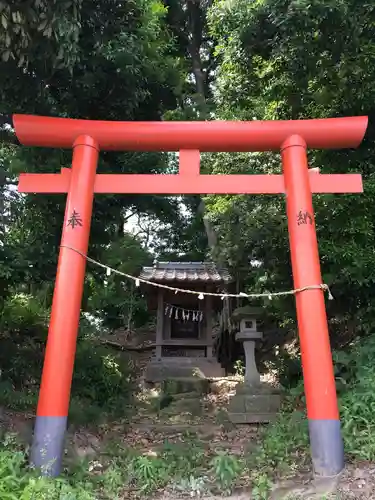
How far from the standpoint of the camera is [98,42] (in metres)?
6.55

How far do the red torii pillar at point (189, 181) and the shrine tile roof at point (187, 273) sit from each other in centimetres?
599

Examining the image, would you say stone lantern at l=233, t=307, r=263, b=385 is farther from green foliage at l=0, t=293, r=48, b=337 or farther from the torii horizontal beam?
the torii horizontal beam

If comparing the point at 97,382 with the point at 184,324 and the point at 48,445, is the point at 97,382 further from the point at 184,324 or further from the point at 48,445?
the point at 48,445

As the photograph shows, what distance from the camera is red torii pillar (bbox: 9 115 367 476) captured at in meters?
4.83

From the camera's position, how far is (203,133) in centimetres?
562

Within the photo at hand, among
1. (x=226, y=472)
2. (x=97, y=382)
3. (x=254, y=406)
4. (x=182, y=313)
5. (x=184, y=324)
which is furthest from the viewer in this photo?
(x=184, y=324)

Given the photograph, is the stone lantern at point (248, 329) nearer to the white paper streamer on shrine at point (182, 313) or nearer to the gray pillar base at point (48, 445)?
the white paper streamer on shrine at point (182, 313)

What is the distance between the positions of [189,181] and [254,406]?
14.4 ft

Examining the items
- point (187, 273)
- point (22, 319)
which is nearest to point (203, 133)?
point (22, 319)

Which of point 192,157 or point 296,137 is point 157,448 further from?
point 296,137

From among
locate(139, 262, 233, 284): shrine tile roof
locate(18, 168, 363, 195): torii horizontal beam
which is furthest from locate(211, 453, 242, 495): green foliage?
locate(139, 262, 233, 284): shrine tile roof

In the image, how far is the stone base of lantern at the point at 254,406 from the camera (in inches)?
303

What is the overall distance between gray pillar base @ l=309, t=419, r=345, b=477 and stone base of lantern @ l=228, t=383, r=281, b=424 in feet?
10.5

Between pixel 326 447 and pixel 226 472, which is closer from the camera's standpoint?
pixel 326 447
